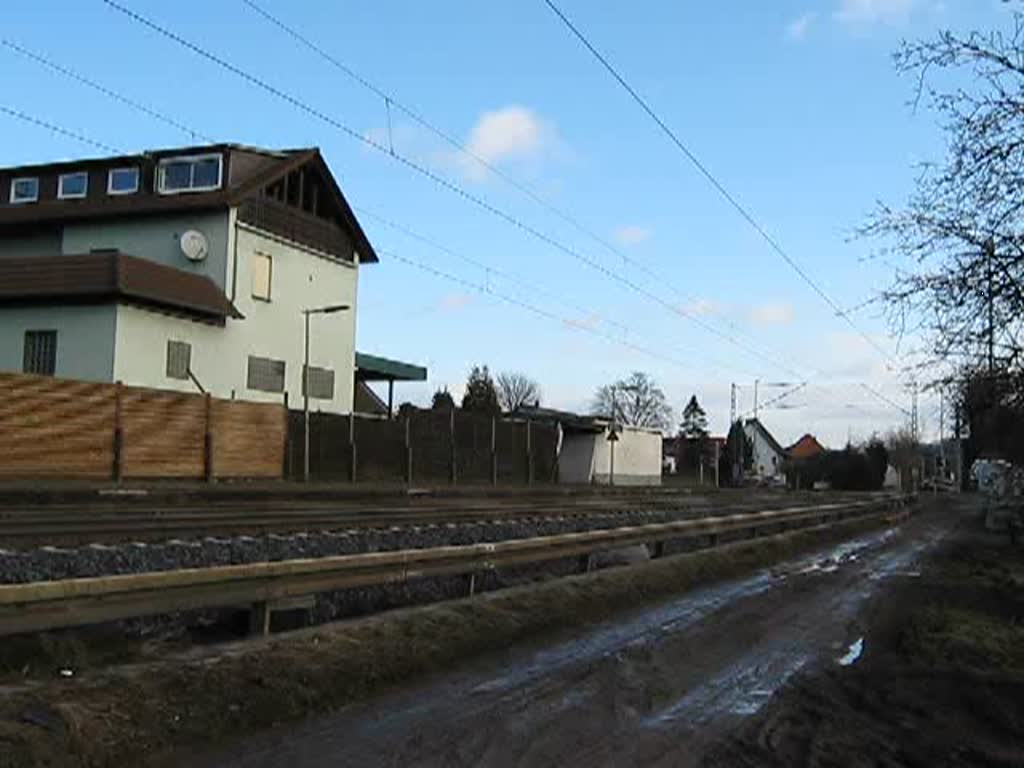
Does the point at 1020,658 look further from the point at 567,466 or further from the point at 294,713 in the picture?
the point at 567,466

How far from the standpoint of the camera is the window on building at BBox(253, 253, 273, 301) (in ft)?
156

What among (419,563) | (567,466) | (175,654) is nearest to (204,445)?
(419,563)

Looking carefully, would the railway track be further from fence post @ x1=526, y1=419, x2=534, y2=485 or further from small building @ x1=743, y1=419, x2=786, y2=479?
small building @ x1=743, y1=419, x2=786, y2=479

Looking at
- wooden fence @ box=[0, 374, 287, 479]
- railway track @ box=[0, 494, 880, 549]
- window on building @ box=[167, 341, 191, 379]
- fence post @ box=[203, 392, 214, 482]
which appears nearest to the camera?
railway track @ box=[0, 494, 880, 549]

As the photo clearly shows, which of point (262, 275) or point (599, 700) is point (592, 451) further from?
point (599, 700)

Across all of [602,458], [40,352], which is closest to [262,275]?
[40,352]

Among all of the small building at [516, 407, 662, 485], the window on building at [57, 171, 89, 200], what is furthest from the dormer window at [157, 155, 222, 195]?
the small building at [516, 407, 662, 485]

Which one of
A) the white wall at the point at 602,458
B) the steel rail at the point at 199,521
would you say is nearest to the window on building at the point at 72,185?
the white wall at the point at 602,458

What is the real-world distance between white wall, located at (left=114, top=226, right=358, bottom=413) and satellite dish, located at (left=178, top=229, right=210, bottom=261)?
52.4 inches

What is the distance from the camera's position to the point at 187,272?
146 ft

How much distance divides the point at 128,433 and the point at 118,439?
463mm

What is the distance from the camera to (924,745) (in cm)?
671

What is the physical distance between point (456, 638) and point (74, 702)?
3.88 m

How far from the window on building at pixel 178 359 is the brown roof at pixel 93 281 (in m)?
1.40
